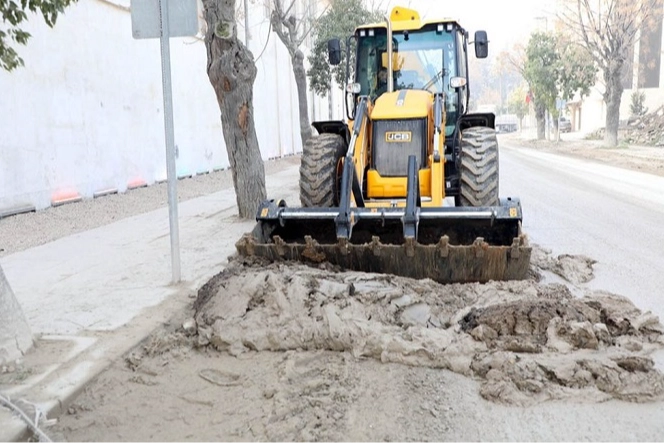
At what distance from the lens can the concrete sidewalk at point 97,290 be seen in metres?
3.97

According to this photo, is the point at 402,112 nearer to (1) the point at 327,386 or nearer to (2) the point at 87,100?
(1) the point at 327,386

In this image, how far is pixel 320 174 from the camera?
7.08m

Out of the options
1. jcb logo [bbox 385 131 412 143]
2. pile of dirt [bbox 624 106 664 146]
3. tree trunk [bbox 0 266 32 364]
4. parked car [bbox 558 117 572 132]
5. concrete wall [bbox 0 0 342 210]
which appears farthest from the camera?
parked car [bbox 558 117 572 132]

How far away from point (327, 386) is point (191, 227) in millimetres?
6774

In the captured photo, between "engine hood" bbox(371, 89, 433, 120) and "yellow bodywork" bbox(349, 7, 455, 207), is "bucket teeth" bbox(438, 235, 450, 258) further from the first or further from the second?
"engine hood" bbox(371, 89, 433, 120)

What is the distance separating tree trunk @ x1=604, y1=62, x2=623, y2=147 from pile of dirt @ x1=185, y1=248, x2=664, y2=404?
2654cm

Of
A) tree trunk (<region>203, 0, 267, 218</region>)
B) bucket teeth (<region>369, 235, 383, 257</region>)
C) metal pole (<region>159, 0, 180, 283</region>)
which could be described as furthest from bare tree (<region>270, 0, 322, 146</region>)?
bucket teeth (<region>369, 235, 383, 257</region>)

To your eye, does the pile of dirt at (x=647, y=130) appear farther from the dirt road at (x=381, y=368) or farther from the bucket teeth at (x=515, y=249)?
the dirt road at (x=381, y=368)

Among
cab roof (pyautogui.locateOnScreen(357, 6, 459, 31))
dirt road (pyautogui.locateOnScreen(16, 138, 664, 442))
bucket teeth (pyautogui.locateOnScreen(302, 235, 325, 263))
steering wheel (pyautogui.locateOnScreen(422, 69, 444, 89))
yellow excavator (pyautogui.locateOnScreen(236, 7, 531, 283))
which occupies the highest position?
cab roof (pyautogui.locateOnScreen(357, 6, 459, 31))

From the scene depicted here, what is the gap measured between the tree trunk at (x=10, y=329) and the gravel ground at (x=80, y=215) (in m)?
4.27

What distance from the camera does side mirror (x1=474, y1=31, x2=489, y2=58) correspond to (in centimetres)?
797

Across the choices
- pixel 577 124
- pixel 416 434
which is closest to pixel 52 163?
pixel 416 434

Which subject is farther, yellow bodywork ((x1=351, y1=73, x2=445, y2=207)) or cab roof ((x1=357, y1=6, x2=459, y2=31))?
cab roof ((x1=357, y1=6, x2=459, y2=31))

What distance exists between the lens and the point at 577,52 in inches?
1400
